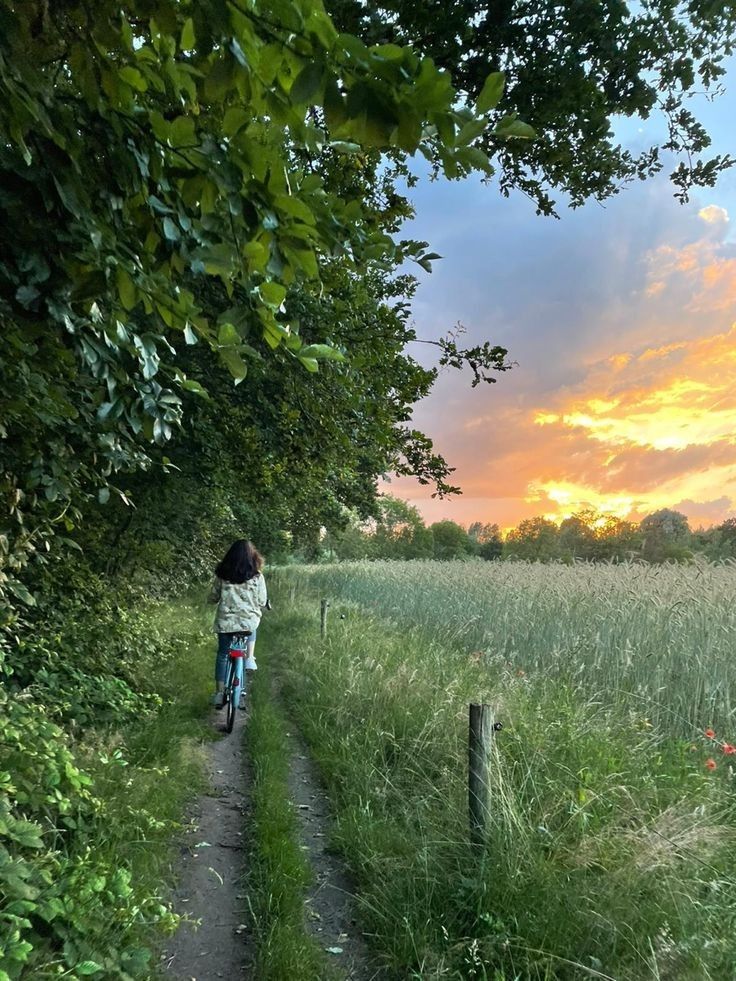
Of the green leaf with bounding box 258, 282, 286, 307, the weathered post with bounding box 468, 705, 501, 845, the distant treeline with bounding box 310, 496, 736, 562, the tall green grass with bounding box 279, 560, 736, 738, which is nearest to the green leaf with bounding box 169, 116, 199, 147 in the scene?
the green leaf with bounding box 258, 282, 286, 307

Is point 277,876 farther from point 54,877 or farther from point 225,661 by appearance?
point 225,661

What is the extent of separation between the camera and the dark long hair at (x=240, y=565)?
767 centimetres

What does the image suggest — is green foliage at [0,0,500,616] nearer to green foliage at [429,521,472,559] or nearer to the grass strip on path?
the grass strip on path

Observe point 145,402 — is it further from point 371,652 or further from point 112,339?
point 371,652

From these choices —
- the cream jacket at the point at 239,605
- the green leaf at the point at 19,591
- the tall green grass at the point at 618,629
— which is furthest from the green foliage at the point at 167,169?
the tall green grass at the point at 618,629

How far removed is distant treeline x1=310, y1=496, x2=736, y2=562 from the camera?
3678cm

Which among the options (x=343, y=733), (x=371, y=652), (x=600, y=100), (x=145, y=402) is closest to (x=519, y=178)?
(x=600, y=100)

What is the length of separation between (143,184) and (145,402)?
1158 millimetres

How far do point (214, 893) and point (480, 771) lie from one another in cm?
171

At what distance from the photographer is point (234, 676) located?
708cm

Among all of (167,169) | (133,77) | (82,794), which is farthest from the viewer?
(82,794)

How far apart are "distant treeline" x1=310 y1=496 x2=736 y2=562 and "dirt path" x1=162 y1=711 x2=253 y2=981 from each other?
41.6 ft

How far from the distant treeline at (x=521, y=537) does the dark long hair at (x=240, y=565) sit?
31.7 feet

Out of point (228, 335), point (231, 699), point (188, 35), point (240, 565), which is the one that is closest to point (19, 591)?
point (228, 335)
